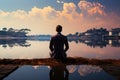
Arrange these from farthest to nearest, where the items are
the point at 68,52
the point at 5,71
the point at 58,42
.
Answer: the point at 68,52 → the point at 58,42 → the point at 5,71

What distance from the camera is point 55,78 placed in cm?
684

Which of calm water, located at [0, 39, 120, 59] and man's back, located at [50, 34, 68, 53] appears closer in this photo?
man's back, located at [50, 34, 68, 53]

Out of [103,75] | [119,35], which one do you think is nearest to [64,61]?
[103,75]

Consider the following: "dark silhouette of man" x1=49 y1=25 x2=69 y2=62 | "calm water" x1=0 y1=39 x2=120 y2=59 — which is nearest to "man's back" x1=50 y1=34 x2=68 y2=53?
"dark silhouette of man" x1=49 y1=25 x2=69 y2=62

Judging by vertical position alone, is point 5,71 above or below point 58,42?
below

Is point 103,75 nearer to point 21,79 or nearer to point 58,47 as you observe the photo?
point 21,79

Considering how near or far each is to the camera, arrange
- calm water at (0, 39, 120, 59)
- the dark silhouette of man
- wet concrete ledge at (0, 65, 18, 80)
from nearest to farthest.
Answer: wet concrete ledge at (0, 65, 18, 80) → the dark silhouette of man → calm water at (0, 39, 120, 59)

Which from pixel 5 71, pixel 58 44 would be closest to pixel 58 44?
pixel 58 44

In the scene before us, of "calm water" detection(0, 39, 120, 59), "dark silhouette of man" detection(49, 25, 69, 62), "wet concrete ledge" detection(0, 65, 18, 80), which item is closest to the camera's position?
"wet concrete ledge" detection(0, 65, 18, 80)

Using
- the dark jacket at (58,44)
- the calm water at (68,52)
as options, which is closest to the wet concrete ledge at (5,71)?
the dark jacket at (58,44)

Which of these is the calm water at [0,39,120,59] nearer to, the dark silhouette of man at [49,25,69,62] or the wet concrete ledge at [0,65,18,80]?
the dark silhouette of man at [49,25,69,62]

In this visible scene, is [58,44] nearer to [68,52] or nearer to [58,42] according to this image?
[58,42]

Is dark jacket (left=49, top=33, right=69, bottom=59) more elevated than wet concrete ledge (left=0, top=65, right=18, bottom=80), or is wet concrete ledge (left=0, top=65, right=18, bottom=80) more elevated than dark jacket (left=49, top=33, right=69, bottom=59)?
dark jacket (left=49, top=33, right=69, bottom=59)

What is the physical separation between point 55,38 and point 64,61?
39.2 inches
